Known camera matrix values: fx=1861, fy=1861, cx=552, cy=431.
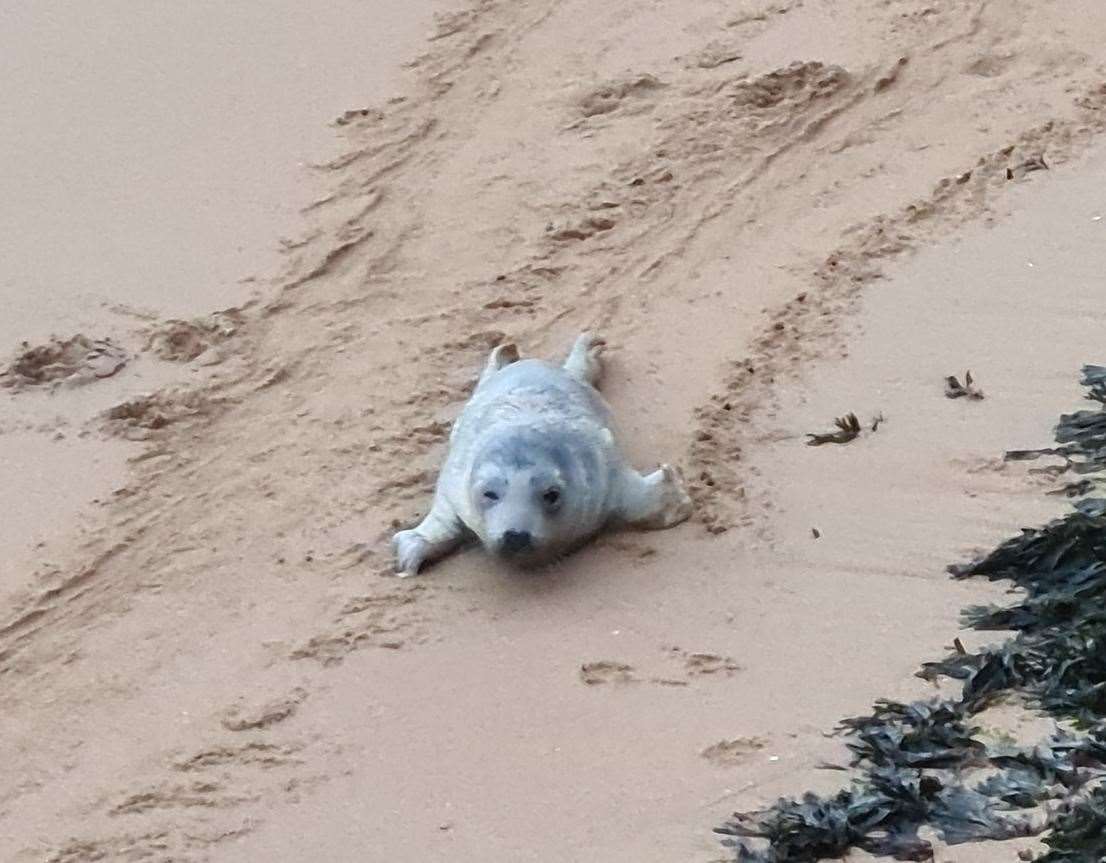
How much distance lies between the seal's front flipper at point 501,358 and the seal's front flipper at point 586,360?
164 millimetres

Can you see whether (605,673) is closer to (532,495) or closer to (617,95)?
(532,495)

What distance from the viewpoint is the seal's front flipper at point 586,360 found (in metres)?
5.67

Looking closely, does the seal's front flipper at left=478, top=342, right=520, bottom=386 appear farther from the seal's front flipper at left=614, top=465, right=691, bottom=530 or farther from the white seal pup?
the seal's front flipper at left=614, top=465, right=691, bottom=530

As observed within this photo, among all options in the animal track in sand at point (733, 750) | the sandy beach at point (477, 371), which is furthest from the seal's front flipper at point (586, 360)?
the animal track in sand at point (733, 750)

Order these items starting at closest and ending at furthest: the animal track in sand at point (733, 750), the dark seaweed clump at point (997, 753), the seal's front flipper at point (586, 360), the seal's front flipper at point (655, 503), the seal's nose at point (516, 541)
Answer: the dark seaweed clump at point (997, 753)
the animal track in sand at point (733, 750)
the seal's nose at point (516, 541)
the seal's front flipper at point (655, 503)
the seal's front flipper at point (586, 360)

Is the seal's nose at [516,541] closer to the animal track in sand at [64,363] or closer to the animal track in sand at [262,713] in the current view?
the animal track in sand at [262,713]

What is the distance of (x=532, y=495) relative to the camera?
502 centimetres

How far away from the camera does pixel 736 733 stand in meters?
4.27

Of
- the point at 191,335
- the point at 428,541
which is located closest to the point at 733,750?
the point at 428,541

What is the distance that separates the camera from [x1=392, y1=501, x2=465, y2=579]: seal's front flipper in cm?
500

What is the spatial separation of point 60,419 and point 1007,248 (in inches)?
121

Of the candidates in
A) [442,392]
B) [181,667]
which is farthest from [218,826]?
[442,392]

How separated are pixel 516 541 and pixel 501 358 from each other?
38.1 inches

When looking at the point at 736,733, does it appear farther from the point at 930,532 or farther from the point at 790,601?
the point at 930,532
